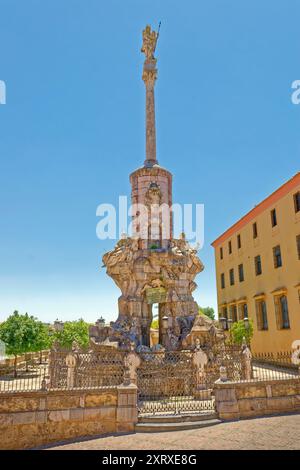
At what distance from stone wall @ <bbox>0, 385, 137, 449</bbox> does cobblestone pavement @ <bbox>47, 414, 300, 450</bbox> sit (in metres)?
0.46

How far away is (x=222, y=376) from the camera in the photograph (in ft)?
33.7

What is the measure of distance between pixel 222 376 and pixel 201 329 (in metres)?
5.28

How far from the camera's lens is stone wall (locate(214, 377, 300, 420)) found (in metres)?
9.98

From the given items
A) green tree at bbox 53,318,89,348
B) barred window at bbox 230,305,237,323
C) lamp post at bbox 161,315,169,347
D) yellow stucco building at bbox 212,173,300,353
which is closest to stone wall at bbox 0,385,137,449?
lamp post at bbox 161,315,169,347

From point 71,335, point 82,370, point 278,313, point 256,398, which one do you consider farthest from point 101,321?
point 278,313

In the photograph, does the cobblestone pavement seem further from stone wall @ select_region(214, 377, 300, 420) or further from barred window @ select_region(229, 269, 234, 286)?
barred window @ select_region(229, 269, 234, 286)

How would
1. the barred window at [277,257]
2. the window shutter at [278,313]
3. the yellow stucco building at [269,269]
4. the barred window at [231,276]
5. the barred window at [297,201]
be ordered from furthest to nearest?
the barred window at [231,276]
the barred window at [277,257]
the window shutter at [278,313]
the yellow stucco building at [269,269]
the barred window at [297,201]

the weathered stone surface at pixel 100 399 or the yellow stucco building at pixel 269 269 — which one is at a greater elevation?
the yellow stucco building at pixel 269 269

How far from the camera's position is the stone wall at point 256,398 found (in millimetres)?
9984

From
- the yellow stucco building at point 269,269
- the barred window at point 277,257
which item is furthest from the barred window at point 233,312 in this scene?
the barred window at point 277,257

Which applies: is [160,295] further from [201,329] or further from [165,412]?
[165,412]

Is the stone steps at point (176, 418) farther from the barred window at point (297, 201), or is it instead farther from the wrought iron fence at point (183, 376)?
the barred window at point (297, 201)

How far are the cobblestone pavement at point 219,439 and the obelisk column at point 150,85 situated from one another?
13762mm

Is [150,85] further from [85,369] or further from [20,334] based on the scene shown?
[20,334]
